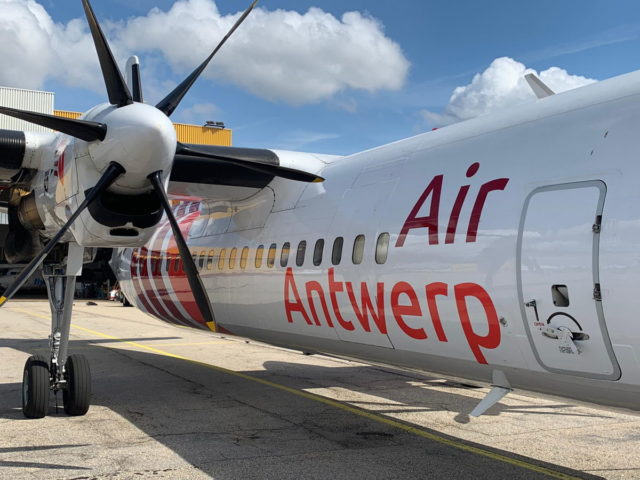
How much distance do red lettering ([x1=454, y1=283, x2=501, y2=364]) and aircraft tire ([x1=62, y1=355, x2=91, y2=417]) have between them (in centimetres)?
569

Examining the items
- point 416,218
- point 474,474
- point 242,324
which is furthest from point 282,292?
point 474,474

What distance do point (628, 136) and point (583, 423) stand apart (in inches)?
214

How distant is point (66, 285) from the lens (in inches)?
376

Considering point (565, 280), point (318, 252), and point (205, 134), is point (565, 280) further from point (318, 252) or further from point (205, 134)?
point (205, 134)

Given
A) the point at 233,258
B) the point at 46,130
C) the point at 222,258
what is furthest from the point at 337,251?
the point at 46,130

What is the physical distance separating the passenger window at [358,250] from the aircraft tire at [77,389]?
4.34 meters

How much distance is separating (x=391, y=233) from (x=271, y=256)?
9.02ft

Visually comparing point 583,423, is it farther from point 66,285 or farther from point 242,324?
point 66,285

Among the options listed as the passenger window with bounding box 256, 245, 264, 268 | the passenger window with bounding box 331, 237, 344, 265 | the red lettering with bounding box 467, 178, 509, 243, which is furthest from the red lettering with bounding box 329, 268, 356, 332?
the red lettering with bounding box 467, 178, 509, 243

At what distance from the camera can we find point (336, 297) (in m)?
7.55

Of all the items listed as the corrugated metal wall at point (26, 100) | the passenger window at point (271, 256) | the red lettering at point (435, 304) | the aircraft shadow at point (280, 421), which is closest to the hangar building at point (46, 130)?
the corrugated metal wall at point (26, 100)

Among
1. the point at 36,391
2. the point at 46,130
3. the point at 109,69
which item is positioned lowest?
the point at 36,391

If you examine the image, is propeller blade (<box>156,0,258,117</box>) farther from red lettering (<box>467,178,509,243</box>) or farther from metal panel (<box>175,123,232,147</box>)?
metal panel (<box>175,123,232,147</box>)

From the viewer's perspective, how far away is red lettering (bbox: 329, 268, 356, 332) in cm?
745
